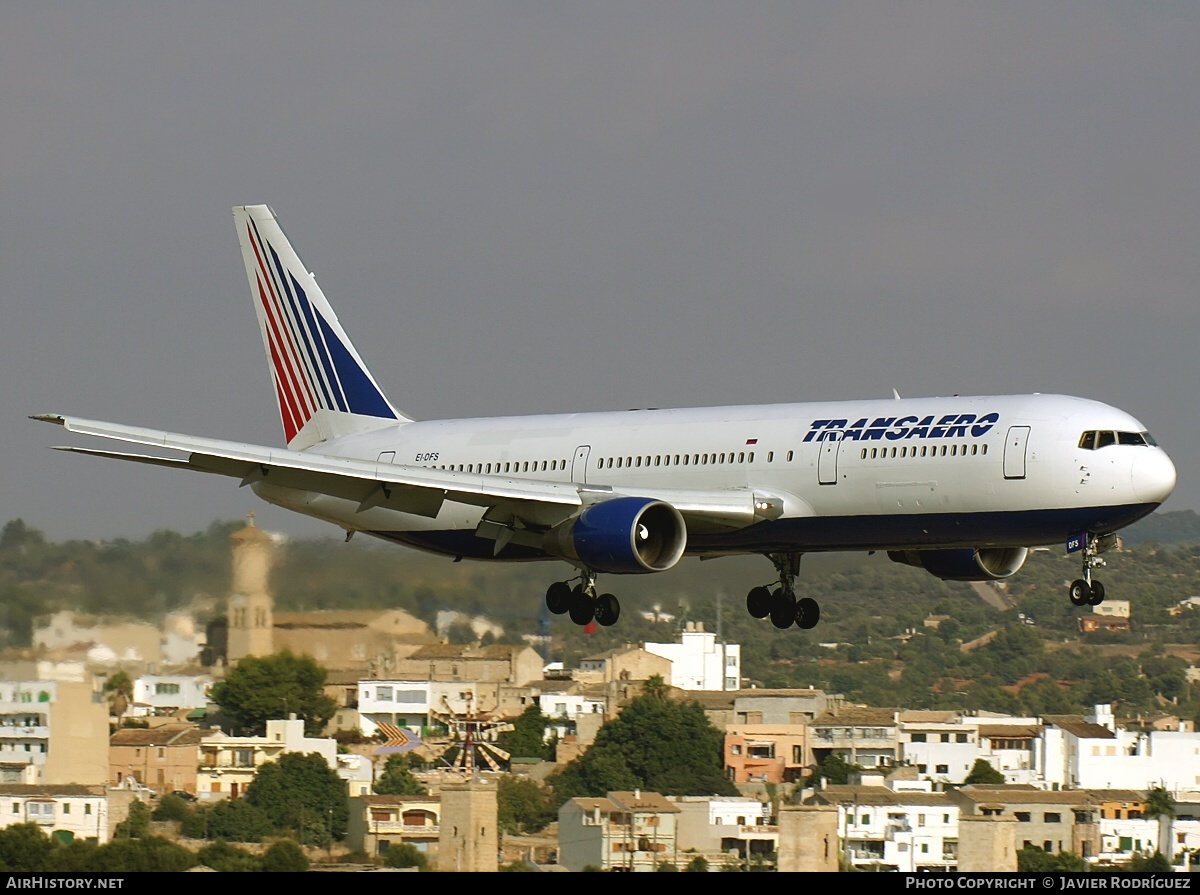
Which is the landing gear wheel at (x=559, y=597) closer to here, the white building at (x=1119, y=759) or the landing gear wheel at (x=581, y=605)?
the landing gear wheel at (x=581, y=605)

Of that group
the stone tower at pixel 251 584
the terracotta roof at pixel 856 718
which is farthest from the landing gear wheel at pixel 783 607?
the terracotta roof at pixel 856 718

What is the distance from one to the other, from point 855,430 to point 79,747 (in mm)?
52799

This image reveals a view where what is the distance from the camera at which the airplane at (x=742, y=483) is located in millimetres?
43750

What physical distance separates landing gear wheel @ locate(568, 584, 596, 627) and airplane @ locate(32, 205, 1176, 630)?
3 cm

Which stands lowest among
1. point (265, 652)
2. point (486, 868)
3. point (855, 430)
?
point (486, 868)

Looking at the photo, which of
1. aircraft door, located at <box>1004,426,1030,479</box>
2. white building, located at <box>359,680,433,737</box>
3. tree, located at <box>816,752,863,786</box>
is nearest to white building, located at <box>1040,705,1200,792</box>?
tree, located at <box>816,752,863,786</box>

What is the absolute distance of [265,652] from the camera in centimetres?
6222

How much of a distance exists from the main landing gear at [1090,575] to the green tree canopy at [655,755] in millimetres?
69203

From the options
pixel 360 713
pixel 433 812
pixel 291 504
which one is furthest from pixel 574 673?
pixel 291 504

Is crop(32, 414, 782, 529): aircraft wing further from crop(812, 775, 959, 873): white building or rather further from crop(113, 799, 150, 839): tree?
crop(812, 775, 959, 873): white building

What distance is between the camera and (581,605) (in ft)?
165

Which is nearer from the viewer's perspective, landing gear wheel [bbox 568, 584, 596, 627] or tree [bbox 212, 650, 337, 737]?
landing gear wheel [bbox 568, 584, 596, 627]

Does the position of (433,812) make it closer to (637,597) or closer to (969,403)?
(637,597)

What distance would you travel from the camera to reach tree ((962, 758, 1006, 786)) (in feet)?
374
